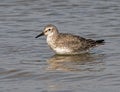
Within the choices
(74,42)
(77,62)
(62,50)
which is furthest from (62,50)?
(77,62)

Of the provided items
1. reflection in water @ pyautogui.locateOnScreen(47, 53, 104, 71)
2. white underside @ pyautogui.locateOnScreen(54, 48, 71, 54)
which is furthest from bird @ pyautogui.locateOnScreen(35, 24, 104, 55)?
reflection in water @ pyautogui.locateOnScreen(47, 53, 104, 71)

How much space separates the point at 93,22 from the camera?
16.5m

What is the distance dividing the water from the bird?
7.6 inches

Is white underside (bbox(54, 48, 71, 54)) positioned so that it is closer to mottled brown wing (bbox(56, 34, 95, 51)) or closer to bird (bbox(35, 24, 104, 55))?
bird (bbox(35, 24, 104, 55))

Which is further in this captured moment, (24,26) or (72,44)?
(24,26)

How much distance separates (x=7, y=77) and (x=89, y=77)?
5.38ft

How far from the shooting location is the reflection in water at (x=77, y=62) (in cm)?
1245

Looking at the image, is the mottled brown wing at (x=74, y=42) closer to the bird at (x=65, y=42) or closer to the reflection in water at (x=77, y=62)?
the bird at (x=65, y=42)

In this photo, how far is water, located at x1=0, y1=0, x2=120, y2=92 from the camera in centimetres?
1109

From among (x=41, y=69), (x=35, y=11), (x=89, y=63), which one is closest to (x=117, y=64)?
(x=89, y=63)

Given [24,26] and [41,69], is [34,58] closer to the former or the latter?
[41,69]

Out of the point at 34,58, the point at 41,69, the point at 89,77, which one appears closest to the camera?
the point at 89,77

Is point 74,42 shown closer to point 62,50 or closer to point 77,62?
point 62,50

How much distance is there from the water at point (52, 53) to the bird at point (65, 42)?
0.19 metres
